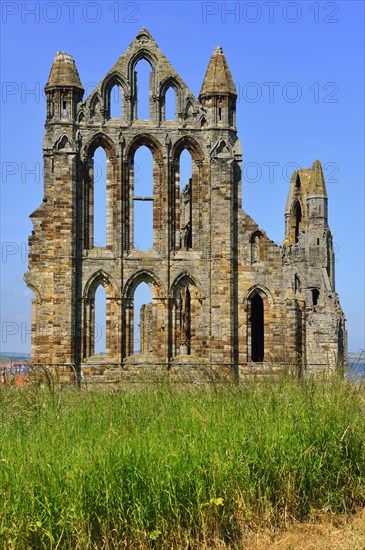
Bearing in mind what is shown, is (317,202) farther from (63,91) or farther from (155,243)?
(63,91)

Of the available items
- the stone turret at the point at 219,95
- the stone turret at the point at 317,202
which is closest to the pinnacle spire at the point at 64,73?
the stone turret at the point at 219,95

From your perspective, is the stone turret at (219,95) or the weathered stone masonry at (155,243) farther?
the stone turret at (219,95)

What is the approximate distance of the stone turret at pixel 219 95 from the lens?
28.1 m

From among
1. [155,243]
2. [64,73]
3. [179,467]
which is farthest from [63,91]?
[179,467]

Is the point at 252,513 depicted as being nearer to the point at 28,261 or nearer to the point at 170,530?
the point at 170,530

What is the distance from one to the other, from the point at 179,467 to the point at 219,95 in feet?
63.9

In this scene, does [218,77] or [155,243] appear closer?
[155,243]

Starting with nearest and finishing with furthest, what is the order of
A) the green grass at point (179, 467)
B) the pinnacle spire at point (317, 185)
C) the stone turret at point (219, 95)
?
the green grass at point (179, 467) → the stone turret at point (219, 95) → the pinnacle spire at point (317, 185)

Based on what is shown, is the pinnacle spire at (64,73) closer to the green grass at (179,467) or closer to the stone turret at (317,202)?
the stone turret at (317,202)

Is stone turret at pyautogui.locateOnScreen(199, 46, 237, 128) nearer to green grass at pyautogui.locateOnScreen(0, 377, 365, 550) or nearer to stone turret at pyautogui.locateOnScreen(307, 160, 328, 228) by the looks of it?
stone turret at pyautogui.locateOnScreen(307, 160, 328, 228)

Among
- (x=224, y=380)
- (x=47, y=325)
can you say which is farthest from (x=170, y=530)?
(x=47, y=325)

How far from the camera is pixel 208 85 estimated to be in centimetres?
2838

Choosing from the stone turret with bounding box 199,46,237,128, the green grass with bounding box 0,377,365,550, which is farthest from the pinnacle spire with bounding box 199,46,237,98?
the green grass with bounding box 0,377,365,550

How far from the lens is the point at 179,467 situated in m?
10.4
